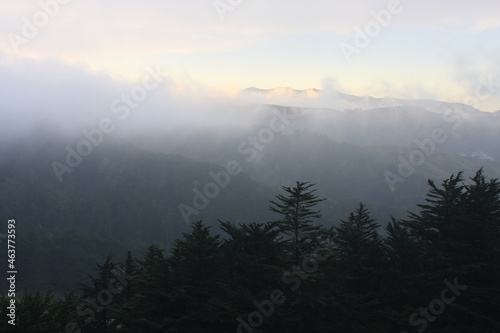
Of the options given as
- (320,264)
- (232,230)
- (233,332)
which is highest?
(232,230)

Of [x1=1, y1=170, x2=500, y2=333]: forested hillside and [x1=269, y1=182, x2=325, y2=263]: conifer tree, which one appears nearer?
[x1=1, y1=170, x2=500, y2=333]: forested hillside

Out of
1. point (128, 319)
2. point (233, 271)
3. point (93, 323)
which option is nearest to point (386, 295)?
point (233, 271)

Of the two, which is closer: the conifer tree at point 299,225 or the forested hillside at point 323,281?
the forested hillside at point 323,281

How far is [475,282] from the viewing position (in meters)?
26.5

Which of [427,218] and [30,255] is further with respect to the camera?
[30,255]

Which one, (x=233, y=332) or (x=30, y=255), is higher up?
(x=30, y=255)

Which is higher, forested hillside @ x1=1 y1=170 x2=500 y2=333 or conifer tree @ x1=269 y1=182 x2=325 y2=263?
conifer tree @ x1=269 y1=182 x2=325 y2=263

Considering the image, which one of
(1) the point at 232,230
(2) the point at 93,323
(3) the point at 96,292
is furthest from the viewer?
(3) the point at 96,292

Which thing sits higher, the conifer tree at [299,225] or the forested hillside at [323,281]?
the conifer tree at [299,225]

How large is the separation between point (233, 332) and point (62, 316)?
13.3 meters

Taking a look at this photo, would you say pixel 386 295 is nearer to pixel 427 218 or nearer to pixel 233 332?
pixel 427 218

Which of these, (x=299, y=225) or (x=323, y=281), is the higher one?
(x=299, y=225)

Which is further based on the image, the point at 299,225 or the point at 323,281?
the point at 299,225

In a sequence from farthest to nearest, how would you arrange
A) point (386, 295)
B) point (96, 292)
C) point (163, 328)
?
1. point (96, 292)
2. point (386, 295)
3. point (163, 328)
